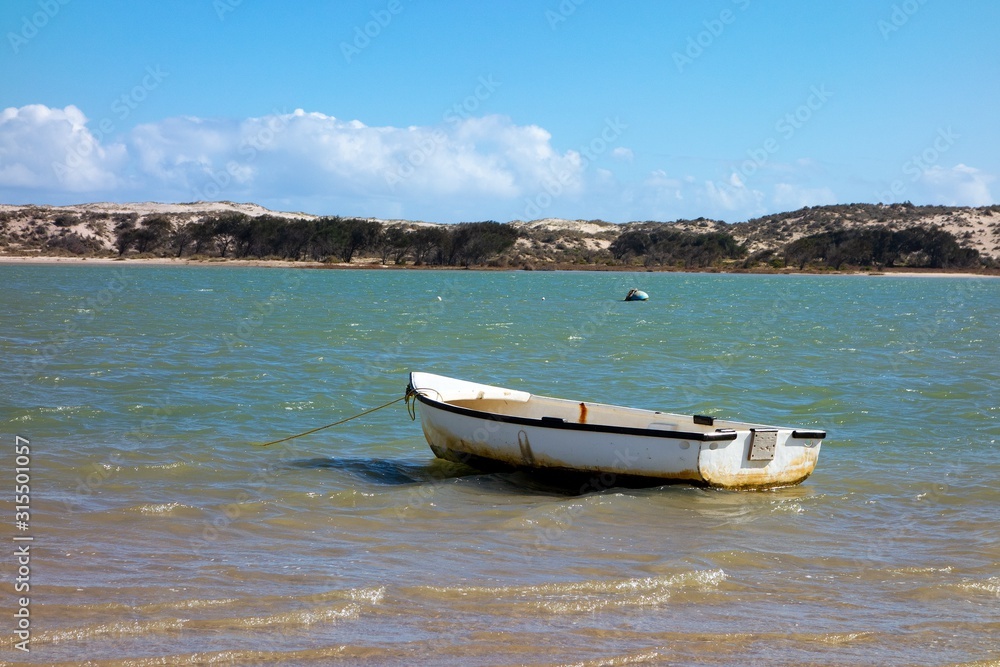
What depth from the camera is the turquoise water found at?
19.0 feet

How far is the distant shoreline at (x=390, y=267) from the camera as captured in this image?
264ft

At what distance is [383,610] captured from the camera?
626 centimetres

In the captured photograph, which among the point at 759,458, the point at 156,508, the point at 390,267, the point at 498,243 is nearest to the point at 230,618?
the point at 156,508

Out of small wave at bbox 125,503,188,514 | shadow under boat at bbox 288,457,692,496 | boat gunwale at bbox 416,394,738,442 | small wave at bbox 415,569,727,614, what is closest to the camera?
small wave at bbox 415,569,727,614

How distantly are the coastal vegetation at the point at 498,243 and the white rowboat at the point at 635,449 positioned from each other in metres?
81.1

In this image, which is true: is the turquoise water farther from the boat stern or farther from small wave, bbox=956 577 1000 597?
the boat stern

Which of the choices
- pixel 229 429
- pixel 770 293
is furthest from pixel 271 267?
pixel 229 429

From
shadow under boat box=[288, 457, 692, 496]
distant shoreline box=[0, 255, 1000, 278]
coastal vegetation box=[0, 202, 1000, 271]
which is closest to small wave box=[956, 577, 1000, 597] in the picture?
shadow under boat box=[288, 457, 692, 496]

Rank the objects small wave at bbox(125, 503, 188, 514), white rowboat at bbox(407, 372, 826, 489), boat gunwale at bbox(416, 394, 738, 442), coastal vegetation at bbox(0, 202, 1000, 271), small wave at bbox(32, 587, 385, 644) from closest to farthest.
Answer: small wave at bbox(32, 587, 385, 644) → small wave at bbox(125, 503, 188, 514) → boat gunwale at bbox(416, 394, 738, 442) → white rowboat at bbox(407, 372, 826, 489) → coastal vegetation at bbox(0, 202, 1000, 271)

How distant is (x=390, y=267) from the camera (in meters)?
91.4

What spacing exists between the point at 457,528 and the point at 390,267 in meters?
83.7

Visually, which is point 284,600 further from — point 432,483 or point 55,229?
point 55,229

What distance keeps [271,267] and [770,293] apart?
4444 cm

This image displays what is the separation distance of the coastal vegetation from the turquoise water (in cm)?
7287
